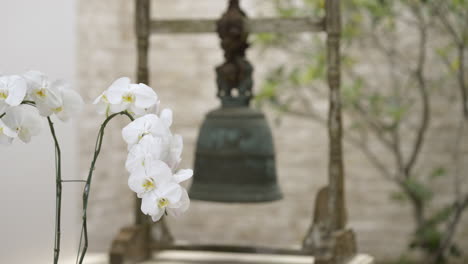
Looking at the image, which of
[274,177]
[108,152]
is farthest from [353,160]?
[274,177]

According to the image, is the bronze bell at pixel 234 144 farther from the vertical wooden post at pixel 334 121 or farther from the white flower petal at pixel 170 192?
the white flower petal at pixel 170 192

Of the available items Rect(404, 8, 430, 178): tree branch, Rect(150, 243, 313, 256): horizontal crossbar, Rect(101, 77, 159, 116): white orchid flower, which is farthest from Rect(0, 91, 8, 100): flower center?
Rect(404, 8, 430, 178): tree branch

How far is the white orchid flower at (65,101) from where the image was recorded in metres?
0.87

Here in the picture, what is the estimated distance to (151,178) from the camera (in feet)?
2.65

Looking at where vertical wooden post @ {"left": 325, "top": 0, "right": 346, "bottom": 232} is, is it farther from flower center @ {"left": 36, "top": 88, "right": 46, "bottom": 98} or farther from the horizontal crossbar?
flower center @ {"left": 36, "top": 88, "right": 46, "bottom": 98}

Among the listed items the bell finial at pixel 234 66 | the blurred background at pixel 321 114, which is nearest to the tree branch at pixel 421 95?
the blurred background at pixel 321 114

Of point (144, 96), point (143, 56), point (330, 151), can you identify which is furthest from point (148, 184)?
point (143, 56)

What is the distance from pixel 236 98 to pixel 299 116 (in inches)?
64.6

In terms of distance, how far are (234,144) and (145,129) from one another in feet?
4.25

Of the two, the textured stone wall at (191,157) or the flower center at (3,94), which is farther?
the textured stone wall at (191,157)

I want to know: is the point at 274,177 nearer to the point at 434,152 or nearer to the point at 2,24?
the point at 2,24

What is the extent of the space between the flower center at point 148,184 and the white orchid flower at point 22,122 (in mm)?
155

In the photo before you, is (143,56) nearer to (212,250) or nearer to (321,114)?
(212,250)

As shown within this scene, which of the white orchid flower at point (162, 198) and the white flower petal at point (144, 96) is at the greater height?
the white flower petal at point (144, 96)
